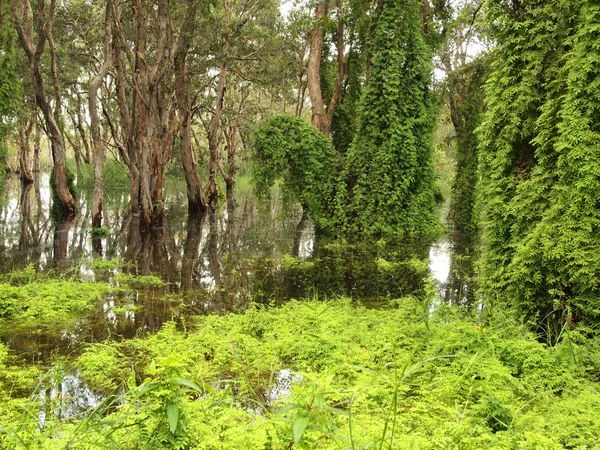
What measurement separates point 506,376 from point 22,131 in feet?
111

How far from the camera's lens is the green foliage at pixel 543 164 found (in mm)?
5590

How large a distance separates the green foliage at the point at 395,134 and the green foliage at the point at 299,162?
4.02ft

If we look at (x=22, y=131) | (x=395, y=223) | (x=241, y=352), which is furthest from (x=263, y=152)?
(x=22, y=131)

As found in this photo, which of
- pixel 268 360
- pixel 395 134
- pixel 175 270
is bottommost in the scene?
pixel 268 360

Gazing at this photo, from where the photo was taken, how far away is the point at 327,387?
8.58ft

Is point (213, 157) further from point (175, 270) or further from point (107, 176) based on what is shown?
point (107, 176)

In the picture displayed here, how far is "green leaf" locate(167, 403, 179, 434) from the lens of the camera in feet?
7.96

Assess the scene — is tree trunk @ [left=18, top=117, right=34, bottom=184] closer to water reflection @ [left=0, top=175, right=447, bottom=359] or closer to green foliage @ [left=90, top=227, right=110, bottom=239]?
water reflection @ [left=0, top=175, right=447, bottom=359]

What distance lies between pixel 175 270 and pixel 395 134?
9.60m

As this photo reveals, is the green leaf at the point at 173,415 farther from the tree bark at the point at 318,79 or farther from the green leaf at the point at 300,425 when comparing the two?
the tree bark at the point at 318,79

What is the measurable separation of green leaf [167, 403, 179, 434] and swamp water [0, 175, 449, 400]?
241cm

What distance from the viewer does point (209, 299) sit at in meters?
8.83

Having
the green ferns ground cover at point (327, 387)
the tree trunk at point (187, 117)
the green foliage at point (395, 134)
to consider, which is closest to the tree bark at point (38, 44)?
the tree trunk at point (187, 117)

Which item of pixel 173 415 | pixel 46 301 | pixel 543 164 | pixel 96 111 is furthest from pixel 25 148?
pixel 173 415
